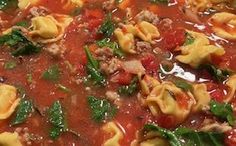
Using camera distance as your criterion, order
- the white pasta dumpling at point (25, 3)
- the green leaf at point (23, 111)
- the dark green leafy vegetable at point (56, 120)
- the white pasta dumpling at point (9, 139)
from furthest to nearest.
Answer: the white pasta dumpling at point (25, 3) → the green leaf at point (23, 111) → the dark green leafy vegetable at point (56, 120) → the white pasta dumpling at point (9, 139)

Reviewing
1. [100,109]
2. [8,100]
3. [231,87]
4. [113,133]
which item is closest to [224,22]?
[231,87]

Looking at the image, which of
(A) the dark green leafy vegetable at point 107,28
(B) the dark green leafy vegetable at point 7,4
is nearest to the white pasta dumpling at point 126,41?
(A) the dark green leafy vegetable at point 107,28

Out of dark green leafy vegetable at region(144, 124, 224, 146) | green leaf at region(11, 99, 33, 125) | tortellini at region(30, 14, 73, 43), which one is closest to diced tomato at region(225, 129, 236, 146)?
dark green leafy vegetable at region(144, 124, 224, 146)

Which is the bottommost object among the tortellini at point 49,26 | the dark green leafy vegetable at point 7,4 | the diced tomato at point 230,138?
the diced tomato at point 230,138

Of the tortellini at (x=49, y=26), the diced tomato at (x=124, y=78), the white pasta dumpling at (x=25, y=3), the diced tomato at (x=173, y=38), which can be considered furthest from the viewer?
the white pasta dumpling at (x=25, y=3)

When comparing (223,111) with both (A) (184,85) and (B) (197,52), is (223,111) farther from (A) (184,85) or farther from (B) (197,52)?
(B) (197,52)

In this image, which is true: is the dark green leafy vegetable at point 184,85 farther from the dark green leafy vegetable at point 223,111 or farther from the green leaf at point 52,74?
the green leaf at point 52,74

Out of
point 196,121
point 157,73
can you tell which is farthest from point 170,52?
point 196,121

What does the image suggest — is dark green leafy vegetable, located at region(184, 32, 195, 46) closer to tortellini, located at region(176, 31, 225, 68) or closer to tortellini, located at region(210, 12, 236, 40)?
tortellini, located at region(176, 31, 225, 68)
